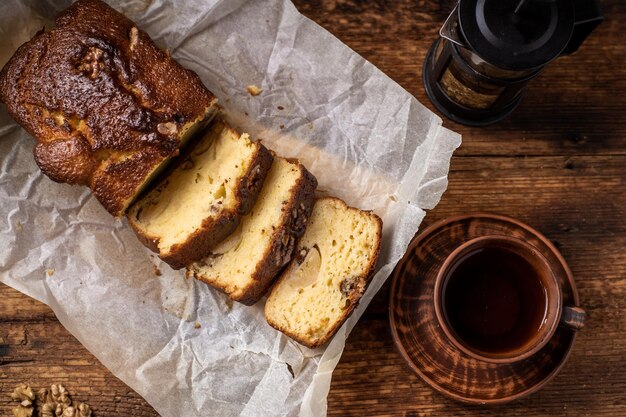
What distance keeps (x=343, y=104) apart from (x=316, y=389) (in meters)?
1.12

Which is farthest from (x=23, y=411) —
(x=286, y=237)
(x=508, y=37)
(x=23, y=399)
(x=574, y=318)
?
(x=508, y=37)

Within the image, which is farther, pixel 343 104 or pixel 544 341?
pixel 343 104

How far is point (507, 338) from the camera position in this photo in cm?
250

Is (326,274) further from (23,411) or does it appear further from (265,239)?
(23,411)

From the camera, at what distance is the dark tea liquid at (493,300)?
244cm

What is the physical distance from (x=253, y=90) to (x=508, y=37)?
1.01m

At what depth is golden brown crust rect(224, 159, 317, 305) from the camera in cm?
→ 254

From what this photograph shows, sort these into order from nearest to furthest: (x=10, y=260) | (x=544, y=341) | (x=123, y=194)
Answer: (x=544, y=341)
(x=123, y=194)
(x=10, y=260)

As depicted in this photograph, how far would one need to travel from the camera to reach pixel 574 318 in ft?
7.75

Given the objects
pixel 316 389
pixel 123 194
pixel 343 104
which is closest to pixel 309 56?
pixel 343 104

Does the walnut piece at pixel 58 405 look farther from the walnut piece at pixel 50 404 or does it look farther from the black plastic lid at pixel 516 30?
the black plastic lid at pixel 516 30

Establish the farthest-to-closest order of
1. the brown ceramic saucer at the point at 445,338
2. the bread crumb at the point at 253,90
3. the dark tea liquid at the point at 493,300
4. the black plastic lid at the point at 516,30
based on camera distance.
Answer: the bread crumb at the point at 253,90 < the brown ceramic saucer at the point at 445,338 < the dark tea liquid at the point at 493,300 < the black plastic lid at the point at 516,30

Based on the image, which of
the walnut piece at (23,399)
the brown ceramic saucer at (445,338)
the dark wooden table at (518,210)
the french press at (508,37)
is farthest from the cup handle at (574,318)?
the walnut piece at (23,399)

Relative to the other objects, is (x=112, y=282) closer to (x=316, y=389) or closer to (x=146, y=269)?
(x=146, y=269)
